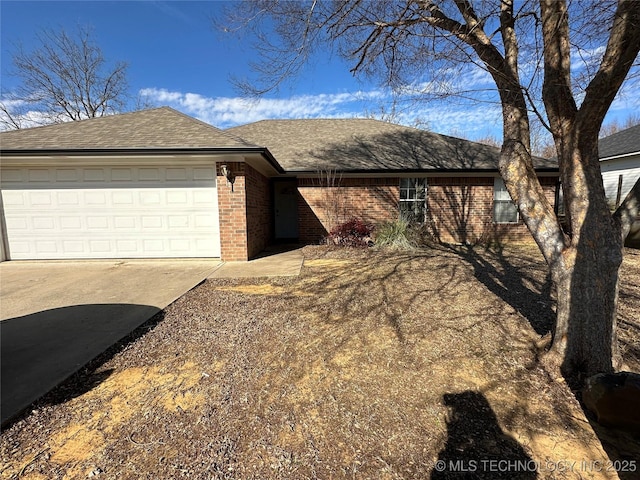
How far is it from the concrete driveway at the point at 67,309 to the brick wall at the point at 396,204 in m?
4.30

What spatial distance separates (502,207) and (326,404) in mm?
10740

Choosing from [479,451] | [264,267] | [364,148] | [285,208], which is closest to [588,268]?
[479,451]

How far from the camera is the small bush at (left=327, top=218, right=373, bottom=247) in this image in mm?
9211

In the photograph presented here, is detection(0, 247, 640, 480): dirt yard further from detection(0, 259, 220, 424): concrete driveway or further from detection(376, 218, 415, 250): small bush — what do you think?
detection(376, 218, 415, 250): small bush

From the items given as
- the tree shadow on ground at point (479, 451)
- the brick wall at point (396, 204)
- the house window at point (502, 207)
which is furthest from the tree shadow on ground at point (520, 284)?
the house window at point (502, 207)

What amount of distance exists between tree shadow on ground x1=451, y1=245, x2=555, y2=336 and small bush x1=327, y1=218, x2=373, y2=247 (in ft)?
8.95

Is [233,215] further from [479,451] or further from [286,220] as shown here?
[479,451]

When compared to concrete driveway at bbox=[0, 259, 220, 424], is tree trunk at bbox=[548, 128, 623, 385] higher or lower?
higher

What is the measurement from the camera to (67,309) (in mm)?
4270

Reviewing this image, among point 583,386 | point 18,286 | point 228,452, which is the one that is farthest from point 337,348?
point 18,286

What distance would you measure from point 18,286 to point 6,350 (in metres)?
3.33

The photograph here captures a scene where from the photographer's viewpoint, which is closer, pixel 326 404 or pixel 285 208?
pixel 326 404

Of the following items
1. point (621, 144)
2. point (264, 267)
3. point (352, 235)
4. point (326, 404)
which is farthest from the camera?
point (621, 144)

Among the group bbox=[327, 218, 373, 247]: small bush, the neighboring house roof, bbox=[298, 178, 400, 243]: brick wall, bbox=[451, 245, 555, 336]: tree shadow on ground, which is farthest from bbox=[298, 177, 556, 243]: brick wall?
bbox=[451, 245, 555, 336]: tree shadow on ground
